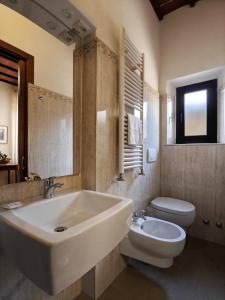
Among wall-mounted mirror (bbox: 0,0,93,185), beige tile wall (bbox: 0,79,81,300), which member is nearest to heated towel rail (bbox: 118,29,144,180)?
wall-mounted mirror (bbox: 0,0,93,185)

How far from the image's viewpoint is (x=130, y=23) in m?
1.70

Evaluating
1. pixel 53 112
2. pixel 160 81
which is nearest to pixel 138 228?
pixel 53 112

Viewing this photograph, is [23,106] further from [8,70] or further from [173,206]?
[173,206]

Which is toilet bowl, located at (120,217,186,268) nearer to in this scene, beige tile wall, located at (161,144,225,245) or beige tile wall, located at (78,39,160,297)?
beige tile wall, located at (78,39,160,297)

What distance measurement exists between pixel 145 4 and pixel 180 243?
2.46 m

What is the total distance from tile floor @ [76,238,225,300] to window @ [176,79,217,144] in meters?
1.35

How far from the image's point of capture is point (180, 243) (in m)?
1.27

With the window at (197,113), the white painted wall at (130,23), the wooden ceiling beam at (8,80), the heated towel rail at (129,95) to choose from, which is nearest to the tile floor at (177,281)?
the heated towel rail at (129,95)

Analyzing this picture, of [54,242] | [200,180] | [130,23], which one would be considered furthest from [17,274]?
[130,23]

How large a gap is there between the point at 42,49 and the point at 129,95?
0.78 meters

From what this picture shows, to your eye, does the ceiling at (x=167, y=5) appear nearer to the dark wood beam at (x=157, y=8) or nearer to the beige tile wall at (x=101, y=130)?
the dark wood beam at (x=157, y=8)

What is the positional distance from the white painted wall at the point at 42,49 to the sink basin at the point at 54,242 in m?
0.77

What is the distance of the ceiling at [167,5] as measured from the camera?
2.08m

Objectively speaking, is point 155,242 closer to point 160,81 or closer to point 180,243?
point 180,243
